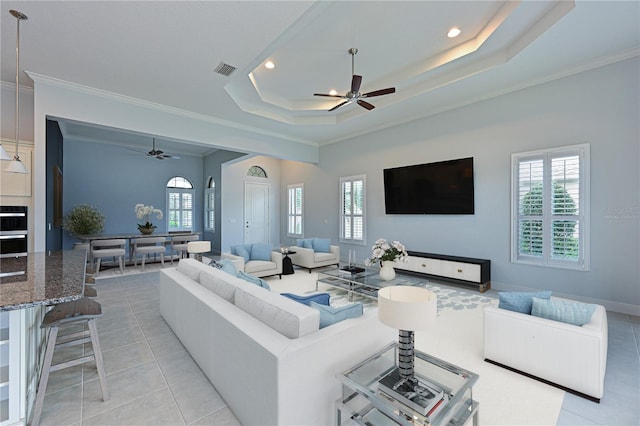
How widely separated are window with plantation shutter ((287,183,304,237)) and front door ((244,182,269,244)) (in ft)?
2.80

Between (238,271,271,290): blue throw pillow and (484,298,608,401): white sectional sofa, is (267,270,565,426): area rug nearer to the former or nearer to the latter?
(484,298,608,401): white sectional sofa

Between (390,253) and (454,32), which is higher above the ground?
(454,32)

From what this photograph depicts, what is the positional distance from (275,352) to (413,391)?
76 cm

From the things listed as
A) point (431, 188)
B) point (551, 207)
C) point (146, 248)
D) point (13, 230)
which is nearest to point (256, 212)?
point (146, 248)

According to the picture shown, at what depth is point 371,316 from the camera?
1903 millimetres

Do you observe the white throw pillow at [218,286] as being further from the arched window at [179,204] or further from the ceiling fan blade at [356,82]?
the arched window at [179,204]

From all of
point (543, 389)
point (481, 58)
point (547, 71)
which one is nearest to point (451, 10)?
point (481, 58)

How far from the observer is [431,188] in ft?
18.6

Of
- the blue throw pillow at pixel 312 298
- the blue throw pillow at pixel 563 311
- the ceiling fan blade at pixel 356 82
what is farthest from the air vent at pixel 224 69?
the blue throw pillow at pixel 563 311

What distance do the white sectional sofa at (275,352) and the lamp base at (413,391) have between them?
29 centimetres

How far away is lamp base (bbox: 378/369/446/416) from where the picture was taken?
135 cm

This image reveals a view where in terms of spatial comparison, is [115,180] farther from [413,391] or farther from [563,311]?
[563,311]

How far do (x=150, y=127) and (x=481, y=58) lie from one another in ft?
18.5

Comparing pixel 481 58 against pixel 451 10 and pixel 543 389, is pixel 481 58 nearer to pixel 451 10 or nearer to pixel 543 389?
pixel 451 10
